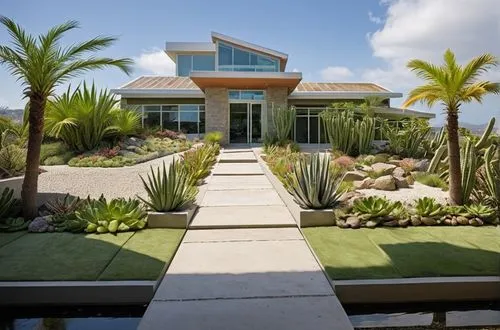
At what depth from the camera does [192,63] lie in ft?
113

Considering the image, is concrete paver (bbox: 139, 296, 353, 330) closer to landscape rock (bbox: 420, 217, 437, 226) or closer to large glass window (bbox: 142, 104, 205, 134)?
landscape rock (bbox: 420, 217, 437, 226)

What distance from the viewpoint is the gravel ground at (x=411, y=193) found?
10438 mm

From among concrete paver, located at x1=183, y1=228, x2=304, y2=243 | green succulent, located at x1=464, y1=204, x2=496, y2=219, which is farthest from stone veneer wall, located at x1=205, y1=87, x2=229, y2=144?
green succulent, located at x1=464, y1=204, x2=496, y2=219

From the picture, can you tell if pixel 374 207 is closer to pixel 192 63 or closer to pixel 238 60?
pixel 238 60

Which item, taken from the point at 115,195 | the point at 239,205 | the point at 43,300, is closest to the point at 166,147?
the point at 115,195

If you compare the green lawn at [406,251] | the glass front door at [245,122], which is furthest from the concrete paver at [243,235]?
the glass front door at [245,122]

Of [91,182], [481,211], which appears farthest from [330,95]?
[481,211]

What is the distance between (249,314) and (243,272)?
1134 millimetres

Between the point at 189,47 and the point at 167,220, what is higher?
the point at 189,47

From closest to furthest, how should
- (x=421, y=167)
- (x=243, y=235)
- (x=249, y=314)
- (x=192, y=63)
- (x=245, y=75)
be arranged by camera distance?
(x=249, y=314), (x=243, y=235), (x=421, y=167), (x=245, y=75), (x=192, y=63)

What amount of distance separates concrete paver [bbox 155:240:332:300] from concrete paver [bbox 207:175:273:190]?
5259 millimetres

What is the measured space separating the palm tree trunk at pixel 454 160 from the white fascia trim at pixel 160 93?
20337mm

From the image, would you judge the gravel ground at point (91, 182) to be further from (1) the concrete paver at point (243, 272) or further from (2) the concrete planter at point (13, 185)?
(1) the concrete paver at point (243, 272)

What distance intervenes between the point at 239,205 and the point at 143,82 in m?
24.7
